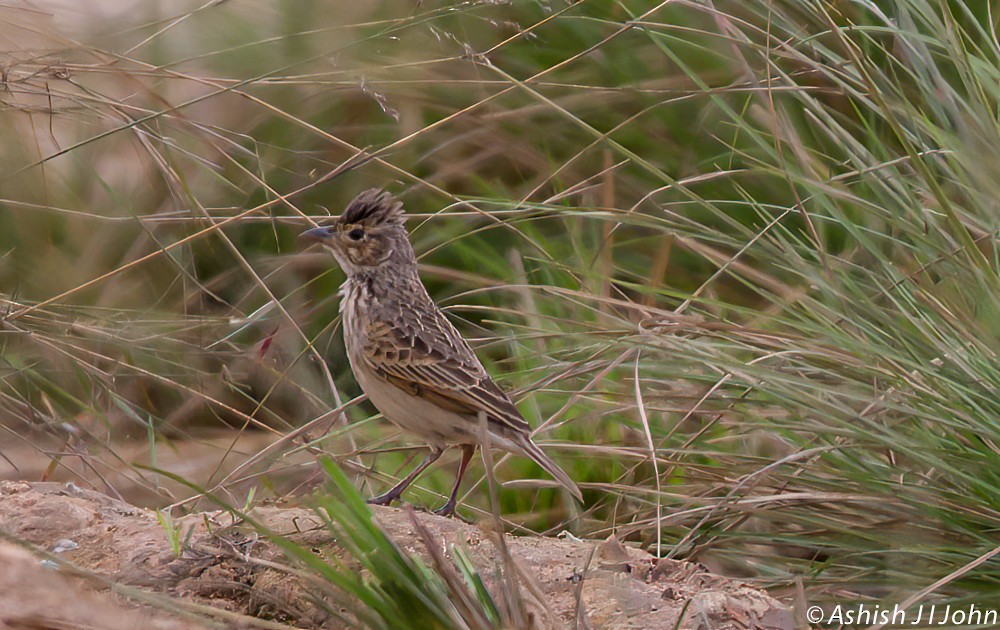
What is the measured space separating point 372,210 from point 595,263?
1025 millimetres

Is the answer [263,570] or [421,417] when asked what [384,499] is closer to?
[421,417]

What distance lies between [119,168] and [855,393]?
426cm

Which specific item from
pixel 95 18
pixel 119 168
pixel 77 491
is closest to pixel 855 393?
pixel 77 491

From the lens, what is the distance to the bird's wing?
356 cm

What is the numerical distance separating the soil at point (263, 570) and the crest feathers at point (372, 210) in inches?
45.1

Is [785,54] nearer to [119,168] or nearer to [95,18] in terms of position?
[95,18]

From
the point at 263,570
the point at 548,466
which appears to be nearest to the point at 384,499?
the point at 548,466

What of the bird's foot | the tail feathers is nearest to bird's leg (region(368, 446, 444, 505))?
the bird's foot

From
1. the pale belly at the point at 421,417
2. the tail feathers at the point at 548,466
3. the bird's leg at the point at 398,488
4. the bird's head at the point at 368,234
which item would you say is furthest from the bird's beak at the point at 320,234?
the tail feathers at the point at 548,466

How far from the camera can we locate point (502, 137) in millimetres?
5578

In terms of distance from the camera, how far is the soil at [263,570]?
252cm

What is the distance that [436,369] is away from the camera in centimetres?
369

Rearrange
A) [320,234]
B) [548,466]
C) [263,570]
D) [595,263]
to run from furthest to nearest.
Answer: [595,263] < [320,234] < [548,466] < [263,570]

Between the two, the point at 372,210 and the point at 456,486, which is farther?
the point at 372,210
